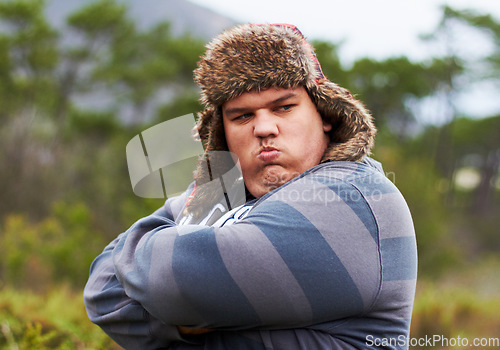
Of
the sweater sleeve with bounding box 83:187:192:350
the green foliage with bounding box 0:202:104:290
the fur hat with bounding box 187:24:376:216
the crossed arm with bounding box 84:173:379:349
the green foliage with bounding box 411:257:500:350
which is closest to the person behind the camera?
the crossed arm with bounding box 84:173:379:349

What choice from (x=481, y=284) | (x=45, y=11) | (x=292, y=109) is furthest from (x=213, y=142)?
(x=45, y=11)

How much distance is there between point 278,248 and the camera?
1204mm

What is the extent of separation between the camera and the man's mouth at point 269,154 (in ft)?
5.33

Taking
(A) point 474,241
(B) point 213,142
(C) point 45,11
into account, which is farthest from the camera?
(A) point 474,241

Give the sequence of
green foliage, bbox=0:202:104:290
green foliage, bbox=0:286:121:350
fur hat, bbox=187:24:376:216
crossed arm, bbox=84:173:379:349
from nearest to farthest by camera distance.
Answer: crossed arm, bbox=84:173:379:349, fur hat, bbox=187:24:376:216, green foliage, bbox=0:286:121:350, green foliage, bbox=0:202:104:290

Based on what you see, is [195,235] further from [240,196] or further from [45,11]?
[45,11]

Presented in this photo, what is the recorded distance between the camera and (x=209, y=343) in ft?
4.45

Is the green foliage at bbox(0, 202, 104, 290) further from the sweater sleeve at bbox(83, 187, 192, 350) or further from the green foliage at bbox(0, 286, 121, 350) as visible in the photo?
the sweater sleeve at bbox(83, 187, 192, 350)

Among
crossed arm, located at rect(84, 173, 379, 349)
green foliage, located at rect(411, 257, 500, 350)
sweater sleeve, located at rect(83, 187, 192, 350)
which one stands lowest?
green foliage, located at rect(411, 257, 500, 350)

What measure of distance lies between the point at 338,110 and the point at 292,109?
17 centimetres

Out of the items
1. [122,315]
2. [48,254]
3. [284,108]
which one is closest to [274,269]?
[122,315]

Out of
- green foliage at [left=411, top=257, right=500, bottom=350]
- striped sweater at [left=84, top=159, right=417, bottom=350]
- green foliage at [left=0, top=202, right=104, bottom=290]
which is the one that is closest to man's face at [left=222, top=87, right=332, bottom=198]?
striped sweater at [left=84, top=159, right=417, bottom=350]

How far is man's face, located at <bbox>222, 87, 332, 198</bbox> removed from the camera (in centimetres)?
161

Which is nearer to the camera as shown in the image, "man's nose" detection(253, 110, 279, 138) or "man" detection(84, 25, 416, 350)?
"man" detection(84, 25, 416, 350)
